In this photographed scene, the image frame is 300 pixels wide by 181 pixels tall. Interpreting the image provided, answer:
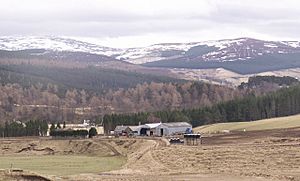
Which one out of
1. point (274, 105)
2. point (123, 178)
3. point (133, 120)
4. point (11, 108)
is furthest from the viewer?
point (11, 108)

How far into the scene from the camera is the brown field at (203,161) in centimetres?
5838

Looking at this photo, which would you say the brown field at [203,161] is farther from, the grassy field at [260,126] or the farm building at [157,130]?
the farm building at [157,130]

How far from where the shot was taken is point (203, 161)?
68.8m

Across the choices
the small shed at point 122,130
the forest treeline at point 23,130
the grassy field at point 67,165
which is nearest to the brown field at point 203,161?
the grassy field at point 67,165

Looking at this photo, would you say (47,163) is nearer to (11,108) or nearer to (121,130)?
(121,130)

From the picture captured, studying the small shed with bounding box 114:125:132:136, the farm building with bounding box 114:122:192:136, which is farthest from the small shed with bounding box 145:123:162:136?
the small shed with bounding box 114:125:132:136

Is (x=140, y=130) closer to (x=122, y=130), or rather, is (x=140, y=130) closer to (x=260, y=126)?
(x=122, y=130)

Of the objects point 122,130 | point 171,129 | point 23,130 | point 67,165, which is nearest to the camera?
point 67,165

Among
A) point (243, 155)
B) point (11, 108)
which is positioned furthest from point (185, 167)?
point (11, 108)

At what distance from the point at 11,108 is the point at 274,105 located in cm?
8436

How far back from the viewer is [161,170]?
63.7m

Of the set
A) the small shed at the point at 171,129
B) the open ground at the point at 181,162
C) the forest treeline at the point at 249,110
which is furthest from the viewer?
the forest treeline at the point at 249,110

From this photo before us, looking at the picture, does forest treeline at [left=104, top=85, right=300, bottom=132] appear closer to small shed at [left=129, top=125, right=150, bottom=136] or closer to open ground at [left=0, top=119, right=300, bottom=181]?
small shed at [left=129, top=125, right=150, bottom=136]

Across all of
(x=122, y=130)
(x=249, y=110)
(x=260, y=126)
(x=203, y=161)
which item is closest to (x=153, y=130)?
(x=122, y=130)
